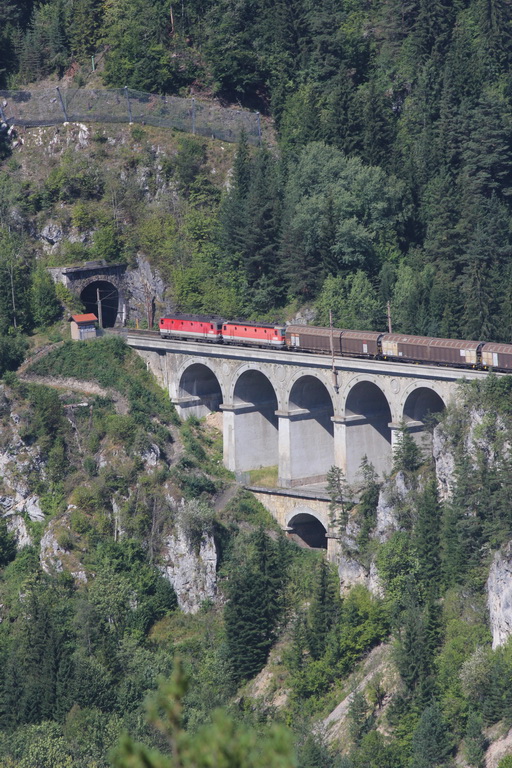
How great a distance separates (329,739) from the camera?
76.7m

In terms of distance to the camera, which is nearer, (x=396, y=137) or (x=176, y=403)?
(x=176, y=403)

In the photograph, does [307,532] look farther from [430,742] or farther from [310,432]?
[430,742]

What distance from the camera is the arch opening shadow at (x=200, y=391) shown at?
106 meters

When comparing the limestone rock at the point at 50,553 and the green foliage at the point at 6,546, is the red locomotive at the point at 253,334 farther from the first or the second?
the green foliage at the point at 6,546

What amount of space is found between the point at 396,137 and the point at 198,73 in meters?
25.3

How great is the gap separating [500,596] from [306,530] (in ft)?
80.1

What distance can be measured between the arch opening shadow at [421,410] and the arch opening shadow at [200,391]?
2184 centimetres

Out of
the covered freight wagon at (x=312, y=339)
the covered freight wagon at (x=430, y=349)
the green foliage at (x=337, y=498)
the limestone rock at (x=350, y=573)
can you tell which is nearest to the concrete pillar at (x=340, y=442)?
the green foliage at (x=337, y=498)

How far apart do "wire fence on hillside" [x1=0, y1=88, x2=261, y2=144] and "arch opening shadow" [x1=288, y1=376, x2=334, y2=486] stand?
37.2 metres

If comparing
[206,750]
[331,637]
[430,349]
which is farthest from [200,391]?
[206,750]

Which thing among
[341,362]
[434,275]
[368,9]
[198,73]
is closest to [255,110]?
[198,73]

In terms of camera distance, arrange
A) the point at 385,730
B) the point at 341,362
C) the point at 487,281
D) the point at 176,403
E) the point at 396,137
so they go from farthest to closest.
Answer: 1. the point at 396,137
2. the point at 176,403
3. the point at 487,281
4. the point at 341,362
5. the point at 385,730

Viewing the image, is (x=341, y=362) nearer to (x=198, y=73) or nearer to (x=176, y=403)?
(x=176, y=403)

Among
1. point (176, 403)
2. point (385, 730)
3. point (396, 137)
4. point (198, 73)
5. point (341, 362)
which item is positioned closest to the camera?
point (385, 730)
